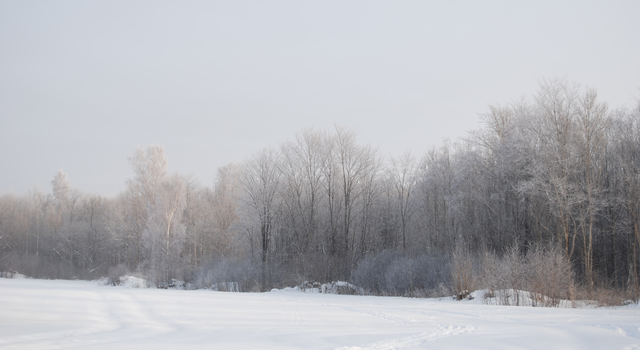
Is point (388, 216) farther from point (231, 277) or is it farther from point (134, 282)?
point (134, 282)

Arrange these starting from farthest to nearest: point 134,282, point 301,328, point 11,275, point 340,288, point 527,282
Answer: point 11,275 < point 134,282 < point 340,288 < point 527,282 < point 301,328

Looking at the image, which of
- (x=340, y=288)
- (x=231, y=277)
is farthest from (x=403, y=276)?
(x=231, y=277)

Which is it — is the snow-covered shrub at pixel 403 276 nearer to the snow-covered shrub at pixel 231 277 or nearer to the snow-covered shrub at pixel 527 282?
the snow-covered shrub at pixel 527 282

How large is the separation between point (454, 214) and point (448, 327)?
23.9 meters

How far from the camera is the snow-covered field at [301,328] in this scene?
7.97m

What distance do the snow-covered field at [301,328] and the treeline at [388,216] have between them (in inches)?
342

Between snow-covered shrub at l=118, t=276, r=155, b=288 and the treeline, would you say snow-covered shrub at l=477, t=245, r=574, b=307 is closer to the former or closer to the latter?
the treeline

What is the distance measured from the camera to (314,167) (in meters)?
37.6

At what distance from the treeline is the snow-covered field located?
870cm

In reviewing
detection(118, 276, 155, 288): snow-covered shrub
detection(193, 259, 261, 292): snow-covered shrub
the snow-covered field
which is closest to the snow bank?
detection(118, 276, 155, 288): snow-covered shrub

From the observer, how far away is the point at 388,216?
40.0m

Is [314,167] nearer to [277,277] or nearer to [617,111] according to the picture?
[277,277]

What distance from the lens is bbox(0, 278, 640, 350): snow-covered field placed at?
7.97 meters

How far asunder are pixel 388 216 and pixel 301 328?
30.5 meters
